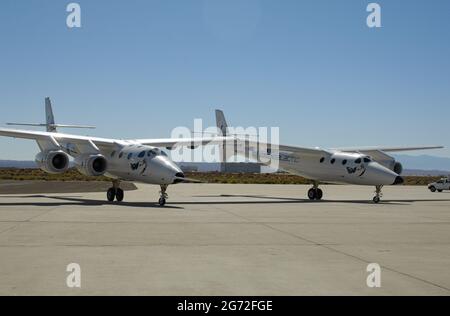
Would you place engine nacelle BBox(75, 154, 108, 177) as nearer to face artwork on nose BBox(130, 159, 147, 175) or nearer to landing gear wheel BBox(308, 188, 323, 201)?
face artwork on nose BBox(130, 159, 147, 175)

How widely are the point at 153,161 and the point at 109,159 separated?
3813mm

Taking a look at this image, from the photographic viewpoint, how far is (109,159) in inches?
1152

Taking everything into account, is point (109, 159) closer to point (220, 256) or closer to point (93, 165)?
point (93, 165)

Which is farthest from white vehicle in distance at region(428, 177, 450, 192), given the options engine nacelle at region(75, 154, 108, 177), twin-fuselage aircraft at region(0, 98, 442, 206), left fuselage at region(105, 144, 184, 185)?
engine nacelle at region(75, 154, 108, 177)

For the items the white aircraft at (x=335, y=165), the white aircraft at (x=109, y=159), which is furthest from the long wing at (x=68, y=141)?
the white aircraft at (x=335, y=165)

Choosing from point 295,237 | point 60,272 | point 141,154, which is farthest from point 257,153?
point 60,272

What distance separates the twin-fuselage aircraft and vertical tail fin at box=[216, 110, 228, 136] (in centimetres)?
832

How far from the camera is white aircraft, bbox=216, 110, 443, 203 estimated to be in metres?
31.3

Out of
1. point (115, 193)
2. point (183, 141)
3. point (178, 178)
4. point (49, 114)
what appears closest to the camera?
point (178, 178)

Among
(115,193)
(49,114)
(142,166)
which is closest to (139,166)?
(142,166)

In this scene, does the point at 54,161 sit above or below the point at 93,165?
above

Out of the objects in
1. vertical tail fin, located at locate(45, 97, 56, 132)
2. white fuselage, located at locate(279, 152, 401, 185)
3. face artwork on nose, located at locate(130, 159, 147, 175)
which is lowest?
white fuselage, located at locate(279, 152, 401, 185)
